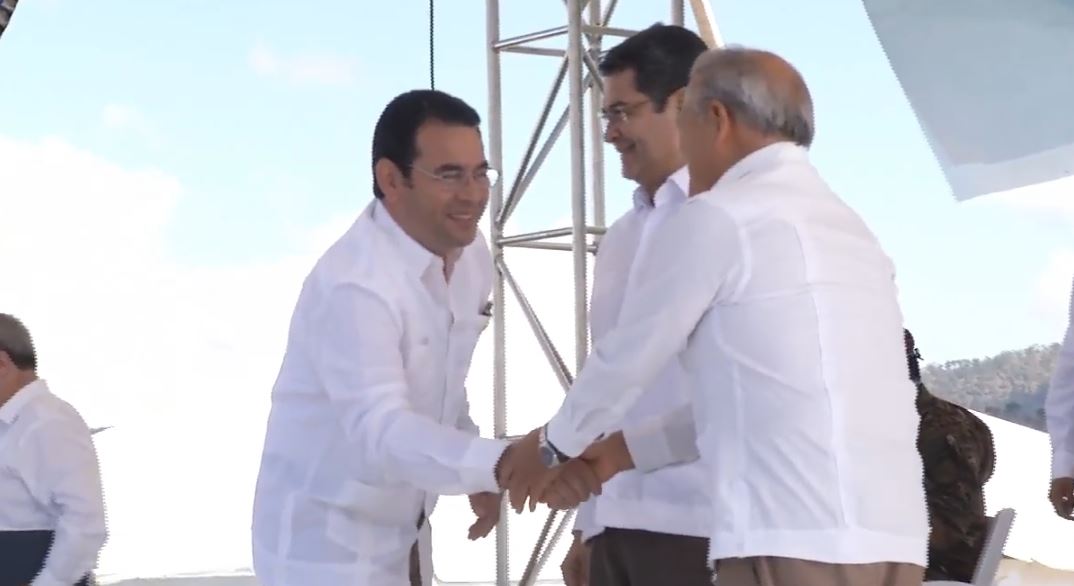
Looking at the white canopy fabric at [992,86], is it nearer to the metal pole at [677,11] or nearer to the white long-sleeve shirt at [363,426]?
the metal pole at [677,11]

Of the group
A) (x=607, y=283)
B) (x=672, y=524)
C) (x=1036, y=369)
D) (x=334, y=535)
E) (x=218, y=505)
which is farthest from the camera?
(x=218, y=505)

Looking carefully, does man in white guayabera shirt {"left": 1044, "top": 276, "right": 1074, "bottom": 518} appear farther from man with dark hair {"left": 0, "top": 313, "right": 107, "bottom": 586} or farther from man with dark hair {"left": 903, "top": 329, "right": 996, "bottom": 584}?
man with dark hair {"left": 0, "top": 313, "right": 107, "bottom": 586}

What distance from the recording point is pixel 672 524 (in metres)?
2.14

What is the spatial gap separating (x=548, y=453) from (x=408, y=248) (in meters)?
0.42

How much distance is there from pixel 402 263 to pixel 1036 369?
13.2ft

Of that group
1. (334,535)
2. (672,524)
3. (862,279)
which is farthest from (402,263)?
(862,279)

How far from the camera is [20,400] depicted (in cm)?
365

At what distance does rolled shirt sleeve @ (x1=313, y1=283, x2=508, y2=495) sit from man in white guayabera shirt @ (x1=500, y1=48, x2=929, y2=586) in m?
0.33

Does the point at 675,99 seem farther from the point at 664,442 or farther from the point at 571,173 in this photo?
the point at 571,173

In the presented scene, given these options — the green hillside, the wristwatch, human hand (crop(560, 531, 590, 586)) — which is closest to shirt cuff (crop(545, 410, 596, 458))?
the wristwatch

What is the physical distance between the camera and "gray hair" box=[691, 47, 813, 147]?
1.62m

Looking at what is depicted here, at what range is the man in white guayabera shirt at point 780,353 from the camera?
147cm

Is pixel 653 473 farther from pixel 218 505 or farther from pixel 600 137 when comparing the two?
pixel 218 505

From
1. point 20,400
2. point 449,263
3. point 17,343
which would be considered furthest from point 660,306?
point 17,343
